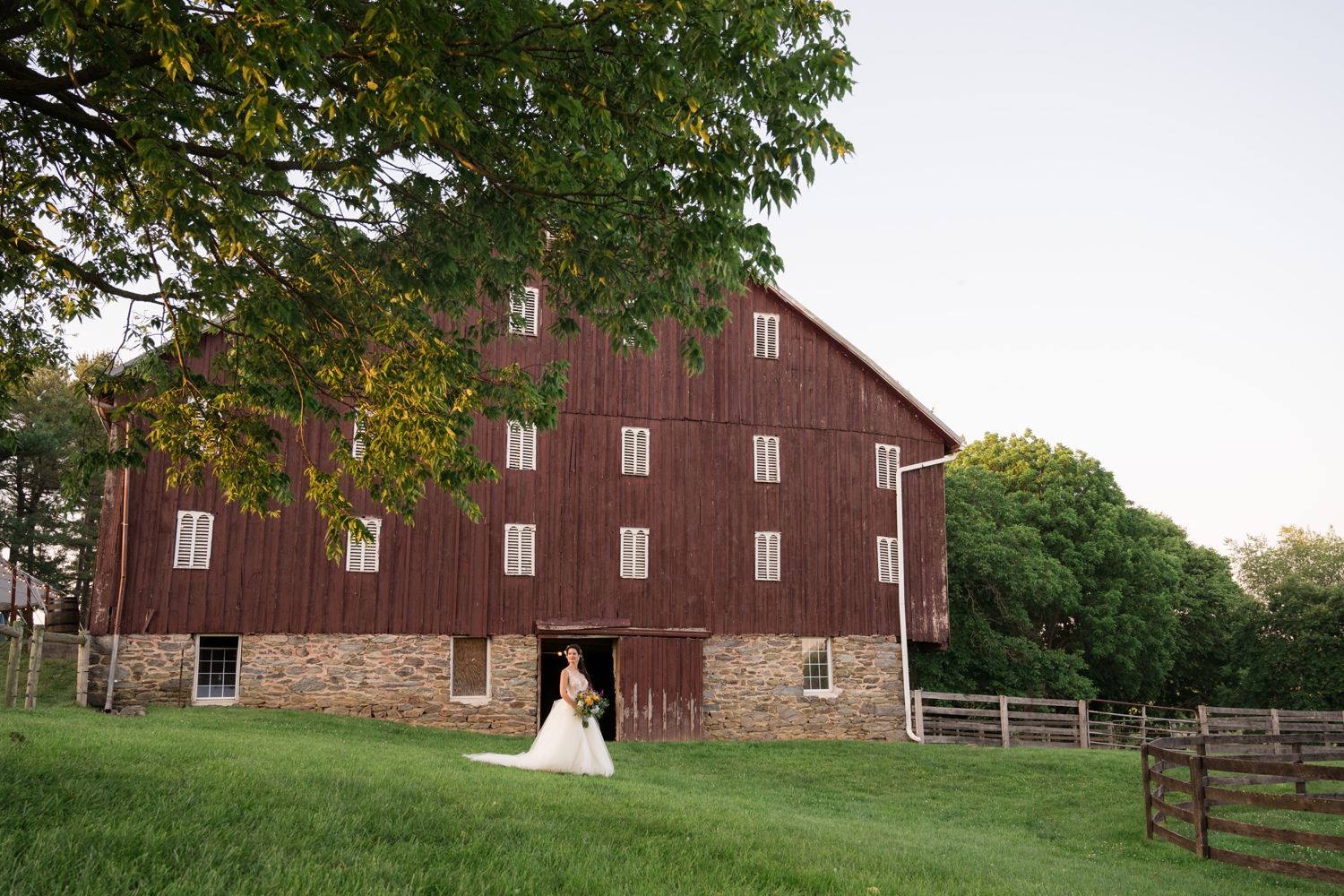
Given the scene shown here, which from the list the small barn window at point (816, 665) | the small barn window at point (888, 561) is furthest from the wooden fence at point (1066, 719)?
→ the small barn window at point (888, 561)

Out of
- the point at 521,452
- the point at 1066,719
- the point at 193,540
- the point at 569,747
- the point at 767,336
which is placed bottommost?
the point at 1066,719

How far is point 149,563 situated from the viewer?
2025 centimetres

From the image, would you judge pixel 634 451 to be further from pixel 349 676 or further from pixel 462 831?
pixel 462 831

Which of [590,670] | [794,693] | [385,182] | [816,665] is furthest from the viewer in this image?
[590,670]

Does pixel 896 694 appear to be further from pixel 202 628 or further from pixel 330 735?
pixel 202 628

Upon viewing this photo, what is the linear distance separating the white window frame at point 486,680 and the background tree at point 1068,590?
18.2 m

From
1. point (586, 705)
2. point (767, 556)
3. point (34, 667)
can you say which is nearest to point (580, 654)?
point (586, 705)

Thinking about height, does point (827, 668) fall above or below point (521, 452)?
below

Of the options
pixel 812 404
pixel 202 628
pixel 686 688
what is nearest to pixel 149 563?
pixel 202 628

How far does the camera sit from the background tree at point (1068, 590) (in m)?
36.5

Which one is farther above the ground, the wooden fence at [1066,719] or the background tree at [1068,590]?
the background tree at [1068,590]

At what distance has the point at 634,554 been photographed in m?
23.5

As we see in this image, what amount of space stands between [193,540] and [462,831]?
15.7 m

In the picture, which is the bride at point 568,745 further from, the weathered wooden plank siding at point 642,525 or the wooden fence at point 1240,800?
the weathered wooden plank siding at point 642,525
